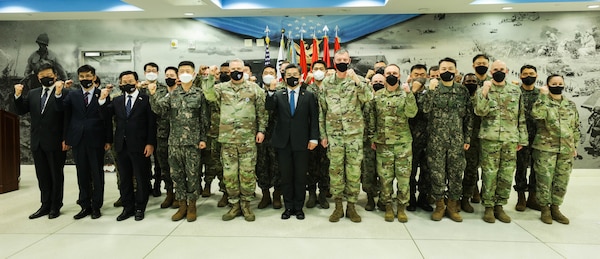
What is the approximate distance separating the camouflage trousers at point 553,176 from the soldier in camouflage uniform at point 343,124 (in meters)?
2.06

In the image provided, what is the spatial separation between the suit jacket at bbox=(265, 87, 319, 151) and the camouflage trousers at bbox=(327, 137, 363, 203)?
26cm

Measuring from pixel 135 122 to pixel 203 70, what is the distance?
106 cm

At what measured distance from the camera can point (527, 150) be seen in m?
4.48

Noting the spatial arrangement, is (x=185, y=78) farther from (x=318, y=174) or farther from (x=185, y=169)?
(x=318, y=174)

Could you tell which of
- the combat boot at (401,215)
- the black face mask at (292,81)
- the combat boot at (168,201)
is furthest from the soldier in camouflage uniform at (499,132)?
the combat boot at (168,201)

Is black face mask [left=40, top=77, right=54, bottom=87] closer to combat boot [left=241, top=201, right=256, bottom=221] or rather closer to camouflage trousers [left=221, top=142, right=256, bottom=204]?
camouflage trousers [left=221, top=142, right=256, bottom=204]

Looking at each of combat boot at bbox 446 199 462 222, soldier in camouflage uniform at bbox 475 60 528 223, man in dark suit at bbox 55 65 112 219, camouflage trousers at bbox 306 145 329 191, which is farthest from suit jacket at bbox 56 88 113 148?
soldier in camouflage uniform at bbox 475 60 528 223

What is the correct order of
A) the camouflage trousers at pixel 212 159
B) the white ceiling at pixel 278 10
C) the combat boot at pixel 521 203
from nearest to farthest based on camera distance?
the combat boot at pixel 521 203 → the camouflage trousers at pixel 212 159 → the white ceiling at pixel 278 10

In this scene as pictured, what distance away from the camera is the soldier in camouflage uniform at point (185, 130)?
388 cm

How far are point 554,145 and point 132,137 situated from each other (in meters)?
4.68

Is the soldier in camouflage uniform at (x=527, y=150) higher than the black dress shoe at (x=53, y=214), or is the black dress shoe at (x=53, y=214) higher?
the soldier in camouflage uniform at (x=527, y=150)

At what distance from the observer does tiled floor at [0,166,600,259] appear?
10.5ft

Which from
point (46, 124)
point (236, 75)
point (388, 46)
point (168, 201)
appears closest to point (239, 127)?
point (236, 75)

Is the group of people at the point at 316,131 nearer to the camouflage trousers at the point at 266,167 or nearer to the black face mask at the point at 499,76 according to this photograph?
the black face mask at the point at 499,76
